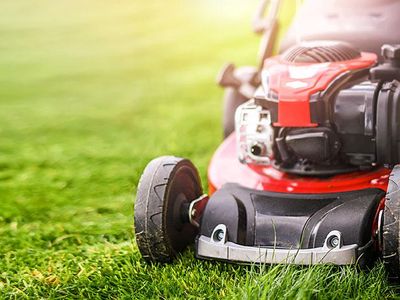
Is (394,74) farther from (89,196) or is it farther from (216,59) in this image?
(216,59)

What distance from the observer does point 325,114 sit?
269cm

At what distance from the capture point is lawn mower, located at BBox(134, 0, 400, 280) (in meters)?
2.43

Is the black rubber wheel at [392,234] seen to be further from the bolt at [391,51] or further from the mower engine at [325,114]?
the bolt at [391,51]

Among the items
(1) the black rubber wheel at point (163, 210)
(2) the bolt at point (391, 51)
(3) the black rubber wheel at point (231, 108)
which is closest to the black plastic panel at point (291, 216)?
(1) the black rubber wheel at point (163, 210)

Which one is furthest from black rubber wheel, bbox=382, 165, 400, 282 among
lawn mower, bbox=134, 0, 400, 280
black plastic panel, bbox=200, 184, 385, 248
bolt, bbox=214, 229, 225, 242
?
bolt, bbox=214, 229, 225, 242

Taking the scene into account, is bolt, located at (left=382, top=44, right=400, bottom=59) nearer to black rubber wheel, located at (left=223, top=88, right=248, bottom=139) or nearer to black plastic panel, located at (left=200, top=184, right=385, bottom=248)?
black plastic panel, located at (left=200, top=184, right=385, bottom=248)

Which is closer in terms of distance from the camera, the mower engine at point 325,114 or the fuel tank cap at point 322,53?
the mower engine at point 325,114

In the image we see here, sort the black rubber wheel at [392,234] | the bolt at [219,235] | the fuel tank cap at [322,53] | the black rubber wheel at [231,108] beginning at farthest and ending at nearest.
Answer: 1. the black rubber wheel at [231,108]
2. the fuel tank cap at [322,53]
3. the bolt at [219,235]
4. the black rubber wheel at [392,234]

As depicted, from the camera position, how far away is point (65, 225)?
320 cm

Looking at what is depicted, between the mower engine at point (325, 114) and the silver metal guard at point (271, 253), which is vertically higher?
the mower engine at point (325, 114)

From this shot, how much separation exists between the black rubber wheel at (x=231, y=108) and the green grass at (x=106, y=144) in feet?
0.81

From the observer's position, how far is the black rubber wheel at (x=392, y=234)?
2.28 metres

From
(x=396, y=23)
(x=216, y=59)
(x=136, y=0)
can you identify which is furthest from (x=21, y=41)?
(x=396, y=23)

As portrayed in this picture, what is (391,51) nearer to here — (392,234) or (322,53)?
(322,53)
